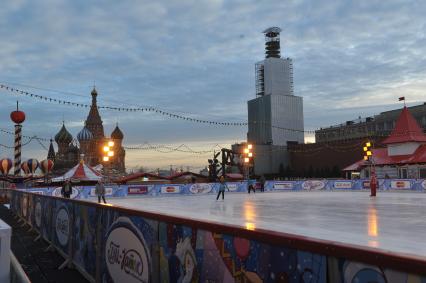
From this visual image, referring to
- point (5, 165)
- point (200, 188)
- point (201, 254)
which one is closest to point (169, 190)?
point (200, 188)

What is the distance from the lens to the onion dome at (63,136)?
403 ft

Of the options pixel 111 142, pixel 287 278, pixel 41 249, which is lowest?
pixel 41 249

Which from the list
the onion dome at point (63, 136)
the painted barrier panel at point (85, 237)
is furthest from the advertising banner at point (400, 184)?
the onion dome at point (63, 136)

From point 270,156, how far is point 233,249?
9807cm

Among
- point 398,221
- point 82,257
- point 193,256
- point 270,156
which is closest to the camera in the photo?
point 193,256

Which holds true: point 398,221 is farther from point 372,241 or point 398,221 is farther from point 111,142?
point 111,142

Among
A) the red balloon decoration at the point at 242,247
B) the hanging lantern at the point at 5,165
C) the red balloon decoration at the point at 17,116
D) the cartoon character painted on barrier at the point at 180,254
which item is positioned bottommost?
the cartoon character painted on barrier at the point at 180,254

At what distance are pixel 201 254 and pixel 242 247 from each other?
2.60 feet

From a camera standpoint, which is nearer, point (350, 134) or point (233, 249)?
point (233, 249)

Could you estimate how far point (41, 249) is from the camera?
11.3 meters

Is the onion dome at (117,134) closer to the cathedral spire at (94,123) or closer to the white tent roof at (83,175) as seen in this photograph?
the cathedral spire at (94,123)

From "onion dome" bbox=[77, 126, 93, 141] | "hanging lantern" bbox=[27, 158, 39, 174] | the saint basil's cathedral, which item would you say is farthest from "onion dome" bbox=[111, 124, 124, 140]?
"hanging lantern" bbox=[27, 158, 39, 174]

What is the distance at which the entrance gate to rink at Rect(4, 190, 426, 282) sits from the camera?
279 cm

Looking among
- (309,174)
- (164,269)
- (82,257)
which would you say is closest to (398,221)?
(82,257)
